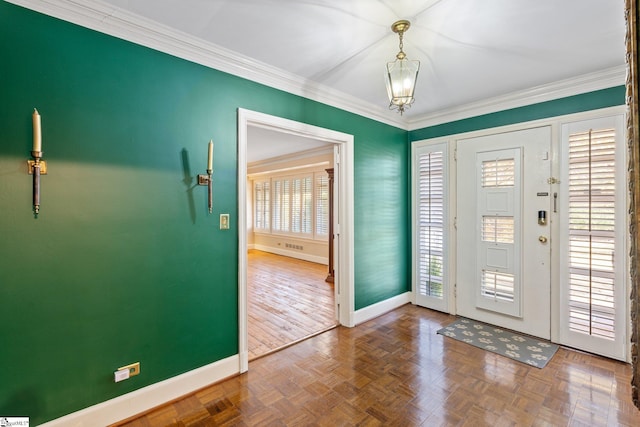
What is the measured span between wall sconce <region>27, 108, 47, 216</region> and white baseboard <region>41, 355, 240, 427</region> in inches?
49.1

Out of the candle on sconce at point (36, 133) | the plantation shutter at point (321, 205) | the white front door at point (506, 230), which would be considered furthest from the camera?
the plantation shutter at point (321, 205)

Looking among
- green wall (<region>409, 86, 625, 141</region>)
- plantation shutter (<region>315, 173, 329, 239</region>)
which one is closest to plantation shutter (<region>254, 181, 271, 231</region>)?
plantation shutter (<region>315, 173, 329, 239</region>)

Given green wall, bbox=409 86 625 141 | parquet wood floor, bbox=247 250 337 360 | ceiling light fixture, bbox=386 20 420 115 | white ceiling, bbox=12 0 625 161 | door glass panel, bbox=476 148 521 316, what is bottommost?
parquet wood floor, bbox=247 250 337 360

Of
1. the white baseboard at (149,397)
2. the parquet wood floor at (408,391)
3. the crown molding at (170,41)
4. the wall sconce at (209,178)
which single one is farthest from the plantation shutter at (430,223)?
the wall sconce at (209,178)

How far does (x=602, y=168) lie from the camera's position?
2.72 m

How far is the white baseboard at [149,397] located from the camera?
183 cm

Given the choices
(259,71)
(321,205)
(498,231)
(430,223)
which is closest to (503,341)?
(498,231)

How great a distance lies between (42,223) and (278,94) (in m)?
1.97

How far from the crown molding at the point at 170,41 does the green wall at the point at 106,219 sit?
0.06 metres

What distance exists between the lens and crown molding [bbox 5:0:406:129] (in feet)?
5.82

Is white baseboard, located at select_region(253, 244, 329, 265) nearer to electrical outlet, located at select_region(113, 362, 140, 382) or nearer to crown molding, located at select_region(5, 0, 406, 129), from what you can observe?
crown molding, located at select_region(5, 0, 406, 129)


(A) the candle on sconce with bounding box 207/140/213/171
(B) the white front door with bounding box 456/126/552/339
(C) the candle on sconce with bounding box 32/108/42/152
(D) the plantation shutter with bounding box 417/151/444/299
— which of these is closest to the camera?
(C) the candle on sconce with bounding box 32/108/42/152

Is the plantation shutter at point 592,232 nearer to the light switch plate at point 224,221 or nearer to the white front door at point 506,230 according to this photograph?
the white front door at point 506,230

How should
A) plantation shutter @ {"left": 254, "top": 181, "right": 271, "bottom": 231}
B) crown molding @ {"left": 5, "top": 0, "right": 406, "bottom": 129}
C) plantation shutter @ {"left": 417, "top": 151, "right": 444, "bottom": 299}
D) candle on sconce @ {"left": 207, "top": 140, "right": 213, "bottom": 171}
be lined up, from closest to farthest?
crown molding @ {"left": 5, "top": 0, "right": 406, "bottom": 129}
candle on sconce @ {"left": 207, "top": 140, "right": 213, "bottom": 171}
plantation shutter @ {"left": 417, "top": 151, "right": 444, "bottom": 299}
plantation shutter @ {"left": 254, "top": 181, "right": 271, "bottom": 231}
